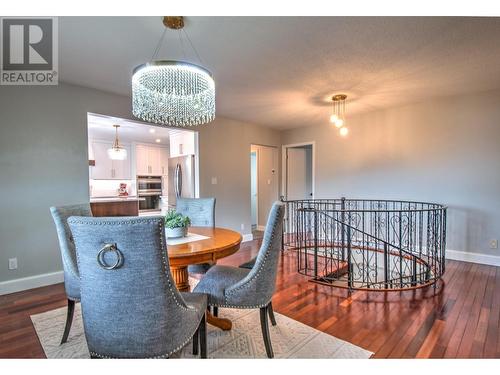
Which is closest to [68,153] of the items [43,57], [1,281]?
[43,57]

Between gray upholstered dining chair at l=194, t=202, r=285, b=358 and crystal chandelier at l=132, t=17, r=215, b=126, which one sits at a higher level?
crystal chandelier at l=132, t=17, r=215, b=126

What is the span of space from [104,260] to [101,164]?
19.9 feet

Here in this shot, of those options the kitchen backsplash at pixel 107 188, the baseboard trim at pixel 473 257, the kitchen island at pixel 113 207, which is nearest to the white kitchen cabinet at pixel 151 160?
the kitchen backsplash at pixel 107 188

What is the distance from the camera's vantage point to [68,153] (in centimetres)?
322

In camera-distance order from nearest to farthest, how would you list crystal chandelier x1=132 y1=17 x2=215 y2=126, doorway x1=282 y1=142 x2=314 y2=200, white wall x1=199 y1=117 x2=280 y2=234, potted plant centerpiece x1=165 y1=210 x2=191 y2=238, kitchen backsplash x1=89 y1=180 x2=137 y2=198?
crystal chandelier x1=132 y1=17 x2=215 y2=126 → potted plant centerpiece x1=165 y1=210 x2=191 y2=238 → white wall x1=199 y1=117 x2=280 y2=234 → doorway x1=282 y1=142 x2=314 y2=200 → kitchen backsplash x1=89 y1=180 x2=137 y2=198

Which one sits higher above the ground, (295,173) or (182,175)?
(295,173)

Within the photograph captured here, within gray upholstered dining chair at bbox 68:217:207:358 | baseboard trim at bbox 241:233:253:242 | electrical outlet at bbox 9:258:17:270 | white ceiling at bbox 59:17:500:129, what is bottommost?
baseboard trim at bbox 241:233:253:242

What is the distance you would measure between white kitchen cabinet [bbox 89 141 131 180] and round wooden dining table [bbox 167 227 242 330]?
5118mm

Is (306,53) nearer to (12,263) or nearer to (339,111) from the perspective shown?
(339,111)

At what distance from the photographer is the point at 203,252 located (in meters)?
1.68

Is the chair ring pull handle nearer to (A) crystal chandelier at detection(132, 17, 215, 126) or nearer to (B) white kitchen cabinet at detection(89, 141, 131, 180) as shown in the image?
(A) crystal chandelier at detection(132, 17, 215, 126)

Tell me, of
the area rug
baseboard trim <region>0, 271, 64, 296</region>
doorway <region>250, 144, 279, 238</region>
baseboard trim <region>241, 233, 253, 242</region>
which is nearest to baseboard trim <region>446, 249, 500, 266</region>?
the area rug

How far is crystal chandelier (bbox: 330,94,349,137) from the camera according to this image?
11.9 feet

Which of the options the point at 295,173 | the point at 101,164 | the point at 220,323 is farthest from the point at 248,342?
the point at 101,164
